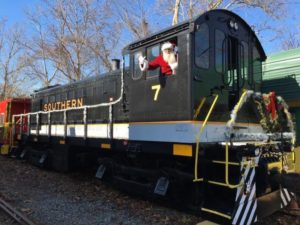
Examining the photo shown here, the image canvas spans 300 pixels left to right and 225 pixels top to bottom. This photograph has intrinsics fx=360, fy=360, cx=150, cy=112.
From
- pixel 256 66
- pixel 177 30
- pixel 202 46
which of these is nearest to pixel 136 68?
pixel 177 30

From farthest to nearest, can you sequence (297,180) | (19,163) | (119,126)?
(19,163)
(119,126)
(297,180)

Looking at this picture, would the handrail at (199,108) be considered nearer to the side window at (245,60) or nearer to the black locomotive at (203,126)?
the black locomotive at (203,126)

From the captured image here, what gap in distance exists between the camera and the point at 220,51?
6.93m

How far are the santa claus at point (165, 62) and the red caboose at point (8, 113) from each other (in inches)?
453

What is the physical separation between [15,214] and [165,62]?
4.01 metres

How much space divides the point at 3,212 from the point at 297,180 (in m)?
5.53

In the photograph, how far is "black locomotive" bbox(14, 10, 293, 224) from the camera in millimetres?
6137

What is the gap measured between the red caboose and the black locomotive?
950 centimetres

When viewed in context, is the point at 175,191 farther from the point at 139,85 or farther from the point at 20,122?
the point at 20,122

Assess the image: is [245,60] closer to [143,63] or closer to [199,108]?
[199,108]

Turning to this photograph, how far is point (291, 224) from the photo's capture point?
21.2 ft

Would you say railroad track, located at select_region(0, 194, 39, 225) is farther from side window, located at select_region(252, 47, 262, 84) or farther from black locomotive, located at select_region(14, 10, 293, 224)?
side window, located at select_region(252, 47, 262, 84)

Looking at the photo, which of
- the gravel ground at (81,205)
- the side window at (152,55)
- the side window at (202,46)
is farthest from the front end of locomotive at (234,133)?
the side window at (152,55)

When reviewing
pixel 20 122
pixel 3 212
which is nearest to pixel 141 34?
pixel 20 122
